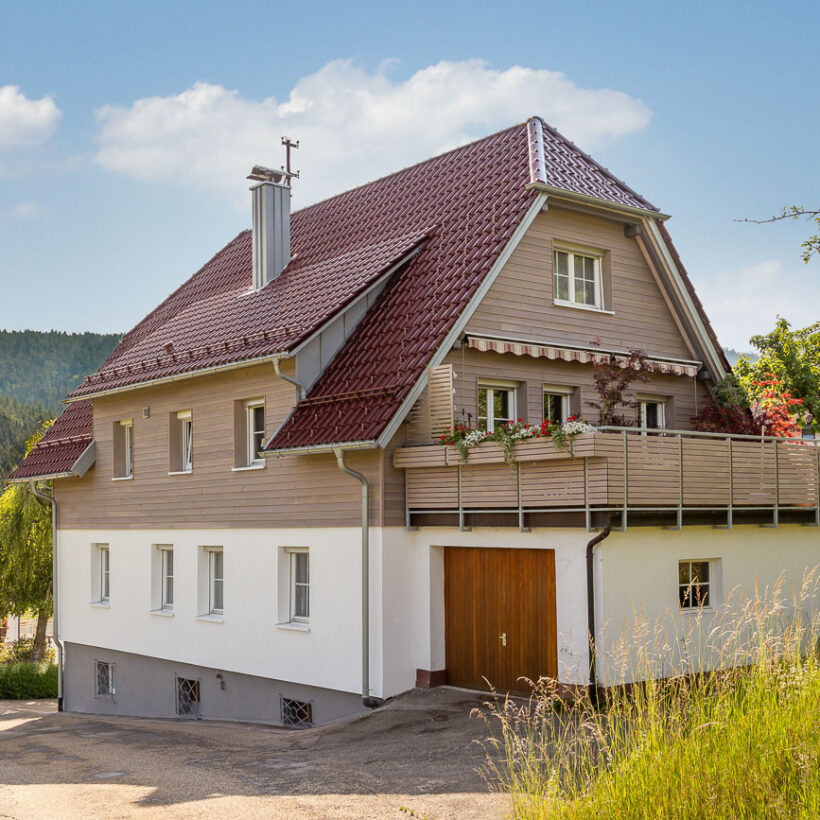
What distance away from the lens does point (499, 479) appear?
13703 millimetres

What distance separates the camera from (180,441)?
1983cm

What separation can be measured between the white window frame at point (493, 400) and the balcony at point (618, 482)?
1.80m

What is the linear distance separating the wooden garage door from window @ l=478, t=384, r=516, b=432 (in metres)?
2.34

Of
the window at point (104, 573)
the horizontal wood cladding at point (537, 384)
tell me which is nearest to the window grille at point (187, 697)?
the window at point (104, 573)

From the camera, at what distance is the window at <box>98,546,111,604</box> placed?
2206 cm

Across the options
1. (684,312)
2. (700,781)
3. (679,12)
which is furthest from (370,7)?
(700,781)

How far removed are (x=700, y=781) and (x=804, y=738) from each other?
81 centimetres

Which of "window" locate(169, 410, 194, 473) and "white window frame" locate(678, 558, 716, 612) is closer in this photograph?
"white window frame" locate(678, 558, 716, 612)

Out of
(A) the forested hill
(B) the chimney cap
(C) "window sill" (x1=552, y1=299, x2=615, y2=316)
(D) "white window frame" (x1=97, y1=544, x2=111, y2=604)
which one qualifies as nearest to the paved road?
(D) "white window frame" (x1=97, y1=544, x2=111, y2=604)

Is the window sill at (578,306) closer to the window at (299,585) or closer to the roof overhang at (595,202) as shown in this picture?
the roof overhang at (595,202)

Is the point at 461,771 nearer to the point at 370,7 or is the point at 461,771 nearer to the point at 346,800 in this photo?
the point at 346,800

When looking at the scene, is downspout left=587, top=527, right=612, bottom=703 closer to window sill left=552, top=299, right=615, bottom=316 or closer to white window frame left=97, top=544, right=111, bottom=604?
window sill left=552, top=299, right=615, bottom=316

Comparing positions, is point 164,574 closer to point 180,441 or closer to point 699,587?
point 180,441

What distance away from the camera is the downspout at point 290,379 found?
51.5 feet
